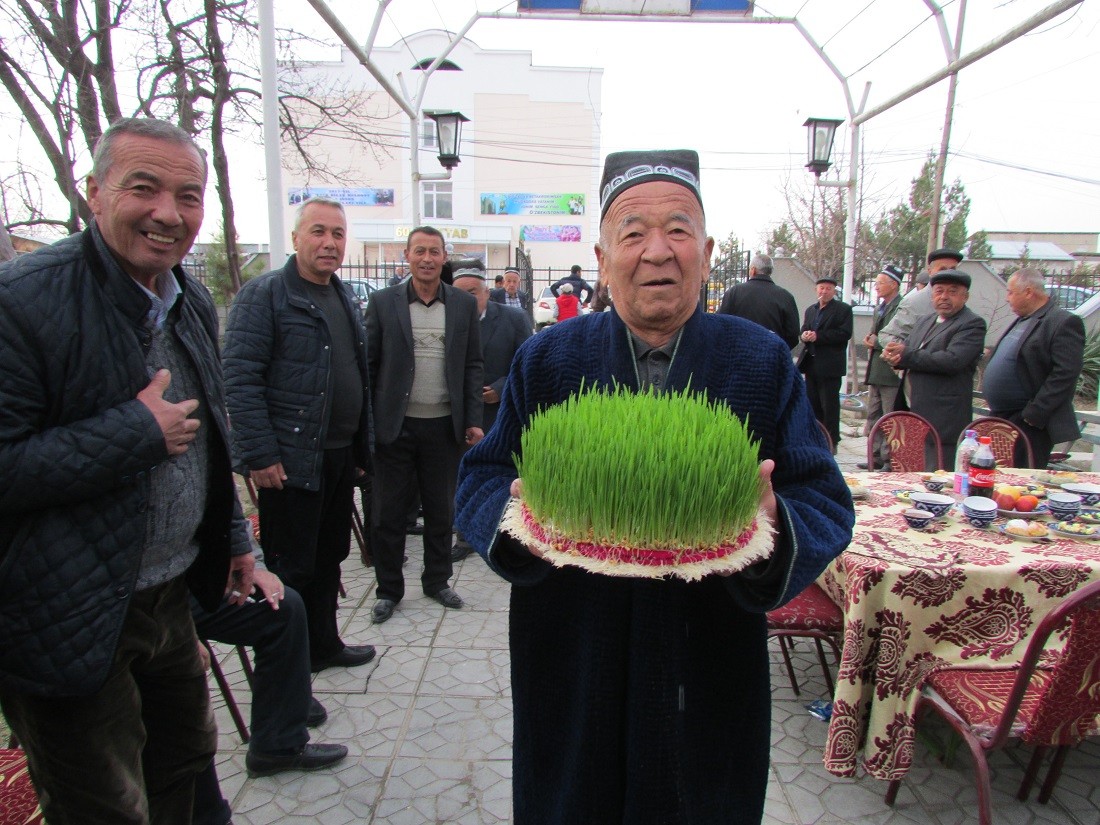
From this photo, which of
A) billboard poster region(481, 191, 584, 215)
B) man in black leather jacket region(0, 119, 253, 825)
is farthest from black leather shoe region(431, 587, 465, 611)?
billboard poster region(481, 191, 584, 215)

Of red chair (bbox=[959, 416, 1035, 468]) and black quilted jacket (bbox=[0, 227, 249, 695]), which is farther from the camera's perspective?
red chair (bbox=[959, 416, 1035, 468])

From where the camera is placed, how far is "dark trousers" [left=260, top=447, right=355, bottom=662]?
3.08 metres

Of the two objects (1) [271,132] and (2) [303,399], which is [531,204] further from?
(2) [303,399]

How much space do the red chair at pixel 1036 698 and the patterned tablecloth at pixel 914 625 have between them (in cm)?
8

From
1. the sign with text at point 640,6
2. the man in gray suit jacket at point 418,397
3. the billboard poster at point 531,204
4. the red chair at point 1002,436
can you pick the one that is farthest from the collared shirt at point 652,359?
the billboard poster at point 531,204

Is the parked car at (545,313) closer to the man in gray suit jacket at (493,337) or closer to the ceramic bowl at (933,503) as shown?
the man in gray suit jacket at (493,337)

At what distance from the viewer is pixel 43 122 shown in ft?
24.8

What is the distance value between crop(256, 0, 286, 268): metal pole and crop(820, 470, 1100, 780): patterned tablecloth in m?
3.92

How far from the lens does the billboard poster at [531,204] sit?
35844 mm

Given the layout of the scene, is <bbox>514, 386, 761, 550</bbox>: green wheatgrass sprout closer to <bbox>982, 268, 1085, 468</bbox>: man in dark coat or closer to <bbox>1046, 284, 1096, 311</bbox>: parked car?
<bbox>982, 268, 1085, 468</bbox>: man in dark coat

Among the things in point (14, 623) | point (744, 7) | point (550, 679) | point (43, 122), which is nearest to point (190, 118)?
point (43, 122)

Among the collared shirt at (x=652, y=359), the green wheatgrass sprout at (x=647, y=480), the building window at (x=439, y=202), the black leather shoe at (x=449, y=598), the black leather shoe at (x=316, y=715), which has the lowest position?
the black leather shoe at (x=449, y=598)

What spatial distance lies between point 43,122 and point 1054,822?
10707 mm

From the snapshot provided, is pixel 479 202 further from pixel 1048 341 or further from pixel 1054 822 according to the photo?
pixel 1054 822
